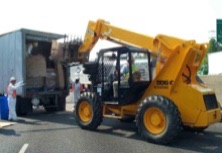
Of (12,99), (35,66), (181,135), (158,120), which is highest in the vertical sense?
(35,66)

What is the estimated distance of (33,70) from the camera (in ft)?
51.8

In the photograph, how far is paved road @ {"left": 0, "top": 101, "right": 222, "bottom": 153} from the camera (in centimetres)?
831

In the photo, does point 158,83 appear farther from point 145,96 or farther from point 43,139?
point 43,139

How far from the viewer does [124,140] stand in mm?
9391

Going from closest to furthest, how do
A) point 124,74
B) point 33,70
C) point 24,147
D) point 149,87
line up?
1. point 24,147
2. point 149,87
3. point 124,74
4. point 33,70

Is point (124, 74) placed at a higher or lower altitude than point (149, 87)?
higher

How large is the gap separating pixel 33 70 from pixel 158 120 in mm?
8376

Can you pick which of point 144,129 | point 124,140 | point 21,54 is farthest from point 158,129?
point 21,54

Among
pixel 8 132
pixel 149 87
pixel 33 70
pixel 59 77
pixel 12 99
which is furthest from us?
pixel 59 77

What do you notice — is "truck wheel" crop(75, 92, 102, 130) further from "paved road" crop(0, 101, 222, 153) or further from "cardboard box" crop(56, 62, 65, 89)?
"cardboard box" crop(56, 62, 65, 89)

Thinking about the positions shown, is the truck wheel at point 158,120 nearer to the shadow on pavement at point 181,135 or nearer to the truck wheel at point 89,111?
the shadow on pavement at point 181,135

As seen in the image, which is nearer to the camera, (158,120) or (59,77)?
(158,120)

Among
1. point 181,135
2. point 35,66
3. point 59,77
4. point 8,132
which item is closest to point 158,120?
point 181,135

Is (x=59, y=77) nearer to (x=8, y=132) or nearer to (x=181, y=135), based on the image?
(x=8, y=132)
